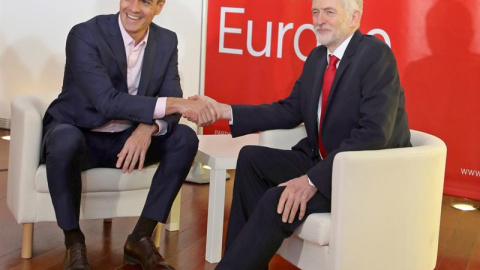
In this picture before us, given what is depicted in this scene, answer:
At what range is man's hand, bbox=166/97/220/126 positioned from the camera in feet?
10.9

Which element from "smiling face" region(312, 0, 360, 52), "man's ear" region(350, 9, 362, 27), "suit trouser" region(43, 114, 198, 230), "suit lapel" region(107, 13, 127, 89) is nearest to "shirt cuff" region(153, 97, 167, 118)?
"suit trouser" region(43, 114, 198, 230)

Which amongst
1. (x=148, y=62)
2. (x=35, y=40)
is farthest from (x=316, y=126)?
(x=35, y=40)

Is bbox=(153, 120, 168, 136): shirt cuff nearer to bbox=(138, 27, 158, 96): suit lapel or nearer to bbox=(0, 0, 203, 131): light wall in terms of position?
bbox=(138, 27, 158, 96): suit lapel

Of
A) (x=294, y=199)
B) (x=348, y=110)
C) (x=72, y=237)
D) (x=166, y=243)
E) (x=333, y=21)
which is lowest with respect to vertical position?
(x=166, y=243)

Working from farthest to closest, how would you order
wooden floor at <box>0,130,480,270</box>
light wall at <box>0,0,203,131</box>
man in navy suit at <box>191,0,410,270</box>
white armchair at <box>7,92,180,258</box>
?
light wall at <box>0,0,203,131</box>, wooden floor at <box>0,130,480,270</box>, white armchair at <box>7,92,180,258</box>, man in navy suit at <box>191,0,410,270</box>

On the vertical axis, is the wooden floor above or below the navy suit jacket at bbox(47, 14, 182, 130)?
below

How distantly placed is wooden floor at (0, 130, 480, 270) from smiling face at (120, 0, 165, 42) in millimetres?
948

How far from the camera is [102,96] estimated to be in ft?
10.7

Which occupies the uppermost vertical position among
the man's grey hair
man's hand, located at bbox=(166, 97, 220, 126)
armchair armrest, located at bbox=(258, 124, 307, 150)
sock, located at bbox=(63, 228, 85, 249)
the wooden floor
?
the man's grey hair

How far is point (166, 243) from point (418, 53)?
1.89 metres

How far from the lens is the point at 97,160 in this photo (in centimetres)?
330

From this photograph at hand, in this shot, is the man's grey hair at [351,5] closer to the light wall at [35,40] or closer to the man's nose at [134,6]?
the man's nose at [134,6]

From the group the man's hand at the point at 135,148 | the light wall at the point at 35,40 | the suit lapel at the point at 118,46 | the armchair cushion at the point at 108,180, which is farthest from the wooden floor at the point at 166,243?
the light wall at the point at 35,40

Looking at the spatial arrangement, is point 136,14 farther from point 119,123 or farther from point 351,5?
point 351,5
